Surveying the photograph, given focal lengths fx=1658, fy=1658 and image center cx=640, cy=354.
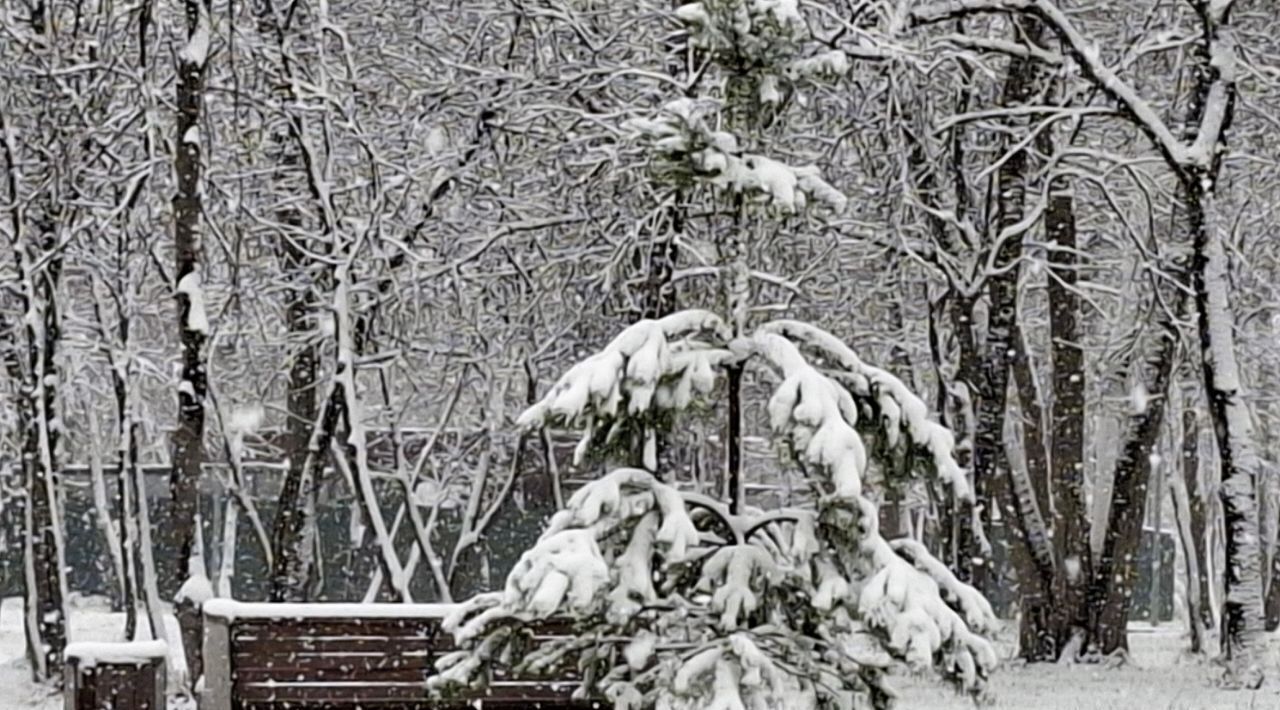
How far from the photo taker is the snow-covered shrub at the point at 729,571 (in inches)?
280

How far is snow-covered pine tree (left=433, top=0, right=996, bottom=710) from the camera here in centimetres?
716

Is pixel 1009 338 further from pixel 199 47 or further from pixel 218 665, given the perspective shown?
pixel 218 665

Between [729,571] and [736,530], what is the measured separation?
1.05 feet

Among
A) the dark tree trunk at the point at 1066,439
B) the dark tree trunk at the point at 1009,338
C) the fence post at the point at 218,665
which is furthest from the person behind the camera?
the dark tree trunk at the point at 1066,439

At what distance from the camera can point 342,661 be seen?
11.3m

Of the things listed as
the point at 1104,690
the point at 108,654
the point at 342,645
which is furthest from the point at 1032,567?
the point at 108,654

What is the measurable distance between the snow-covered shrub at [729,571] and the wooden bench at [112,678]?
3541 millimetres

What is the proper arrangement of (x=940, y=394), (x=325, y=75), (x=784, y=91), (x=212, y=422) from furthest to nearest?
(x=212, y=422), (x=940, y=394), (x=325, y=75), (x=784, y=91)

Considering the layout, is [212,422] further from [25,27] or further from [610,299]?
[610,299]

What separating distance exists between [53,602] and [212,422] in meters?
5.28

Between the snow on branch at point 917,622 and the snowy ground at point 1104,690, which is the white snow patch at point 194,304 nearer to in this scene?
the snowy ground at point 1104,690

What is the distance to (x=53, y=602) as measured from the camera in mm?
18125

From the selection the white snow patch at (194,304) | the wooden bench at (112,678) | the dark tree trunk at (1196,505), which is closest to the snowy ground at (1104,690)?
the wooden bench at (112,678)

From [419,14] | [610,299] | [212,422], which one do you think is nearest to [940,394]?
[610,299]
